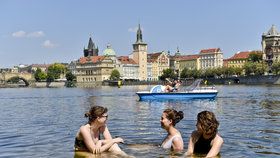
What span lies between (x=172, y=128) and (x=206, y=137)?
5.84 ft

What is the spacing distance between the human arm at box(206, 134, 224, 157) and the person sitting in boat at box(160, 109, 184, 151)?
132 cm

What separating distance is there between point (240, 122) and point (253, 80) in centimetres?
14789

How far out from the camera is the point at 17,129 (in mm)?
23938

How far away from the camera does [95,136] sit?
13000 millimetres

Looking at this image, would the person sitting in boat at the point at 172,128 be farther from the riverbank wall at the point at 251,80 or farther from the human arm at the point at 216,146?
the riverbank wall at the point at 251,80

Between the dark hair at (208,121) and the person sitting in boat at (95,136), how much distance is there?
105 inches

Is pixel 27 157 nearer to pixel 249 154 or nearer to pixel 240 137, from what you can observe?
pixel 249 154

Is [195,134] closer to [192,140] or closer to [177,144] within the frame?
[192,140]

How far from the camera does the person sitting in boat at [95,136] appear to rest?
39.4 feet

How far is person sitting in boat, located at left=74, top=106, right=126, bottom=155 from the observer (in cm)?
1202

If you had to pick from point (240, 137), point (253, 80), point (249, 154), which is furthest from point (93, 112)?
point (253, 80)

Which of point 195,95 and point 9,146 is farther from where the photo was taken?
point 195,95

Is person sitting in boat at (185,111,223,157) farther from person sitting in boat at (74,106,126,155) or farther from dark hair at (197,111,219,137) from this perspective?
person sitting in boat at (74,106,126,155)

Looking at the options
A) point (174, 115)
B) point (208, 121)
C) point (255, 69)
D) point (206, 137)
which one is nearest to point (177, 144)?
point (174, 115)
